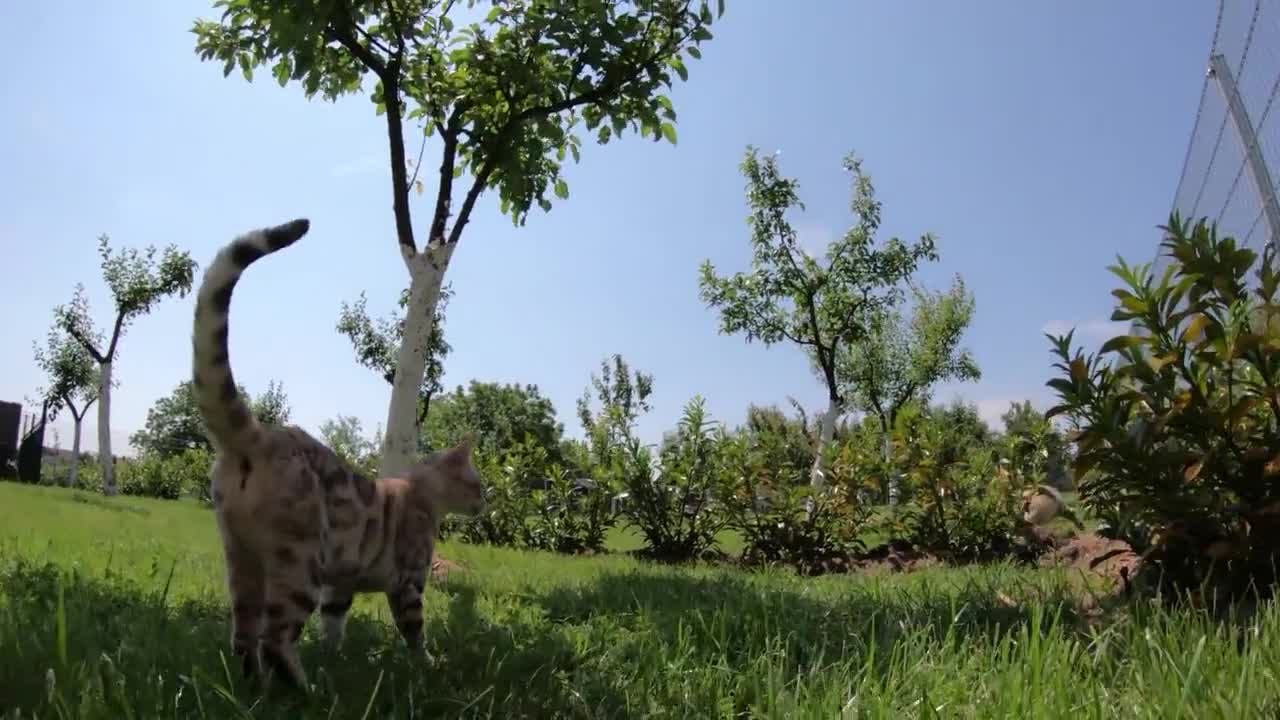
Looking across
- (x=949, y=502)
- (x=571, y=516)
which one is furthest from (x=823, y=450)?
(x=571, y=516)

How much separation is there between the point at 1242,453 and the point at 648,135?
5666mm

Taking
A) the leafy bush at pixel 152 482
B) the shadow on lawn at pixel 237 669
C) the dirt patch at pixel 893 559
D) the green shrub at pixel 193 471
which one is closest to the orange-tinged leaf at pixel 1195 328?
the shadow on lawn at pixel 237 669

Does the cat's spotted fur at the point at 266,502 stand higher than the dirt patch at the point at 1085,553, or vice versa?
the cat's spotted fur at the point at 266,502

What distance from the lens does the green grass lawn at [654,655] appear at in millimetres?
2305

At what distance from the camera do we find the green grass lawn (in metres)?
2.30

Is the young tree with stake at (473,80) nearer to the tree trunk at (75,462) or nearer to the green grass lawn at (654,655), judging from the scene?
the green grass lawn at (654,655)

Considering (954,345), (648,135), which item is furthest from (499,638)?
(954,345)

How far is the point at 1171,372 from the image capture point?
14.1ft

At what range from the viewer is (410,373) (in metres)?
7.48

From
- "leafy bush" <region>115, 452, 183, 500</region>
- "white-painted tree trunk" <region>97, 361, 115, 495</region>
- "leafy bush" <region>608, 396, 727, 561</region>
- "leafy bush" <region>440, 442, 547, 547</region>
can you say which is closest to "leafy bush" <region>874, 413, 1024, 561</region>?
"leafy bush" <region>608, 396, 727, 561</region>

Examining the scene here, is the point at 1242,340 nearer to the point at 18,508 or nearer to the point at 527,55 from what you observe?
the point at 527,55

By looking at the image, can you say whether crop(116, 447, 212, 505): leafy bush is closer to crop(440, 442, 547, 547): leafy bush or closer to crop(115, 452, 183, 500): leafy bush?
crop(115, 452, 183, 500): leafy bush

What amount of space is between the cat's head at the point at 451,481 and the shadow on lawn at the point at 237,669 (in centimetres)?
56

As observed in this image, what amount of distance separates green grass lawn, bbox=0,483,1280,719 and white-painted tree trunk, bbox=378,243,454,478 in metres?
2.05
